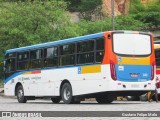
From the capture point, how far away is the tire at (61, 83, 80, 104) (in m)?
24.6

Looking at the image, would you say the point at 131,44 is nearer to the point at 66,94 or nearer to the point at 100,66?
the point at 100,66

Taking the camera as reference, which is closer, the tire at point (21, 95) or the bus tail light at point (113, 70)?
the bus tail light at point (113, 70)

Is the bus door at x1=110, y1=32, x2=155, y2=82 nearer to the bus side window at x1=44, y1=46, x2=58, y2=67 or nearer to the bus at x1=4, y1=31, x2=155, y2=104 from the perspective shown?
the bus at x1=4, y1=31, x2=155, y2=104

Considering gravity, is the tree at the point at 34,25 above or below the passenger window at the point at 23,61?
above

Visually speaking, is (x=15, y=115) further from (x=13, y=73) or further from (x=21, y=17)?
(x=21, y=17)

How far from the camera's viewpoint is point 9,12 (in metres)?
54.8

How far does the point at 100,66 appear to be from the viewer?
22859mm

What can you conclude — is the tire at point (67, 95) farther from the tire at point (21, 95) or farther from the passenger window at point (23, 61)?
the tire at point (21, 95)

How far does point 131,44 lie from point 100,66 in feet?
5.59

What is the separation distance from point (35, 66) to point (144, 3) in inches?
2772

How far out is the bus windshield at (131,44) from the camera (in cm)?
2291

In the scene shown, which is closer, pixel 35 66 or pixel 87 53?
pixel 87 53

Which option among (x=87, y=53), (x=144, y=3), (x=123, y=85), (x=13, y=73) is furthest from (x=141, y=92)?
(x=144, y=3)

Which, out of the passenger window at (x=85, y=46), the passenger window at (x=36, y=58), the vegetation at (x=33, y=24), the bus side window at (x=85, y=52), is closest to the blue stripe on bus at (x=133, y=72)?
the bus side window at (x=85, y=52)
